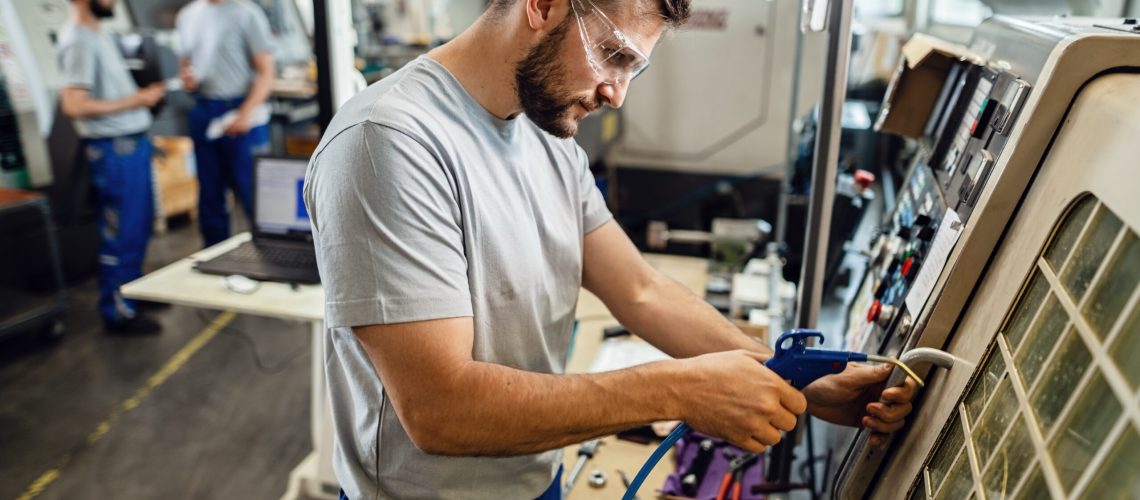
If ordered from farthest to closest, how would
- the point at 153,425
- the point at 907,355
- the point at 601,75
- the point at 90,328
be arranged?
the point at 90,328
the point at 153,425
the point at 601,75
the point at 907,355

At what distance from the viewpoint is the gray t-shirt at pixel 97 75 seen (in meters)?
3.24

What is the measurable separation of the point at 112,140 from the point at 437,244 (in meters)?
3.24

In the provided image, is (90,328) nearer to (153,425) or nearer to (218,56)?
(153,425)

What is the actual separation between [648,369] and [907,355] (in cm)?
28

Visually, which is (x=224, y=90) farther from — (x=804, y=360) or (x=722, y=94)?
(x=804, y=360)

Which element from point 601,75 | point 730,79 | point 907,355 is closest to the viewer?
point 907,355

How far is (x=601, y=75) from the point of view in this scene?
0.99m

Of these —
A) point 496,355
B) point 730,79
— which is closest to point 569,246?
point 496,355

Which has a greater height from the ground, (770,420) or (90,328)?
(770,420)

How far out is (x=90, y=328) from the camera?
11.7ft

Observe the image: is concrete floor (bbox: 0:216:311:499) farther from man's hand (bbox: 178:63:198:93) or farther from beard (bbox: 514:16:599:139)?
beard (bbox: 514:16:599:139)

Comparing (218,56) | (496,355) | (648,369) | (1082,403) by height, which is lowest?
(218,56)

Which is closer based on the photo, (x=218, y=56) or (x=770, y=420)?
(x=770, y=420)

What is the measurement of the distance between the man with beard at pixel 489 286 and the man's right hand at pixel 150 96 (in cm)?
300
